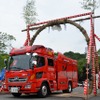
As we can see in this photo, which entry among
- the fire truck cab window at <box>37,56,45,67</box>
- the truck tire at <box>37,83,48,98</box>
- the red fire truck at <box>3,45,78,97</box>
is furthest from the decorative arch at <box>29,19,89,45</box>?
the truck tire at <box>37,83,48,98</box>

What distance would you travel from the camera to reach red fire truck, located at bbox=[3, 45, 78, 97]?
18.1 metres

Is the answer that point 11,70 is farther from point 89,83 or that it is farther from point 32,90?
point 89,83

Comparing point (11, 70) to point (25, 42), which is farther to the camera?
point (25, 42)

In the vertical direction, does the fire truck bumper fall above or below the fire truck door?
below

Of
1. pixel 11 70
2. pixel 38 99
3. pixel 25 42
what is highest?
pixel 25 42

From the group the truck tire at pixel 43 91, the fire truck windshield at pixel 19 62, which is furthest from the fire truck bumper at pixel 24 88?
the fire truck windshield at pixel 19 62

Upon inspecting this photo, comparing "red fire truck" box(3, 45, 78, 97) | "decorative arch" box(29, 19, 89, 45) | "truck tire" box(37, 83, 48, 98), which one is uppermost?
"decorative arch" box(29, 19, 89, 45)

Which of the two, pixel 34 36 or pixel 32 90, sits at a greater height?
pixel 34 36

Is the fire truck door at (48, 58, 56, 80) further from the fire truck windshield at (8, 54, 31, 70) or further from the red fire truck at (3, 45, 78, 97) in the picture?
the fire truck windshield at (8, 54, 31, 70)

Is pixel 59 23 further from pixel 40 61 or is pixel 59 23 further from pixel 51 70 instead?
pixel 40 61

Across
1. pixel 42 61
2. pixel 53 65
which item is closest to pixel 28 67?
pixel 42 61

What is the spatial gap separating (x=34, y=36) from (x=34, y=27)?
0.69 m

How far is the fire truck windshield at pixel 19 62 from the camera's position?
18328 millimetres

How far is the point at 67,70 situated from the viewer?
22.9 metres
